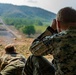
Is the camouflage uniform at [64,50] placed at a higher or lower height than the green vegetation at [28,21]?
higher

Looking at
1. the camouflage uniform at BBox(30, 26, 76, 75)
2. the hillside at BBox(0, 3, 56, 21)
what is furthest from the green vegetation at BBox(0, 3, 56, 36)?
the camouflage uniform at BBox(30, 26, 76, 75)

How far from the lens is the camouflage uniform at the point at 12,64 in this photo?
9.56ft

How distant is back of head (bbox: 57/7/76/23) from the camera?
157 centimetres

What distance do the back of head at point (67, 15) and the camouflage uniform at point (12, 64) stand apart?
1.40 metres

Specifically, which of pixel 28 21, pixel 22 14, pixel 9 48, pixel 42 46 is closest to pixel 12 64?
pixel 9 48

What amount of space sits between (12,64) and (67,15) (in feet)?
4.89

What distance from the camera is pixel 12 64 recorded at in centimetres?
296

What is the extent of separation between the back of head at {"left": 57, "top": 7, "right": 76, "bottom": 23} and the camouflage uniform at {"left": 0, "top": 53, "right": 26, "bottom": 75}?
4.59 ft

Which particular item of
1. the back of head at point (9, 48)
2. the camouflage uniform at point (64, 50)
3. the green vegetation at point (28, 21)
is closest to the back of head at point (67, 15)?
the camouflage uniform at point (64, 50)

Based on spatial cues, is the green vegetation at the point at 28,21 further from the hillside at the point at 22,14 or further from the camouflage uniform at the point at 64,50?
the camouflage uniform at the point at 64,50

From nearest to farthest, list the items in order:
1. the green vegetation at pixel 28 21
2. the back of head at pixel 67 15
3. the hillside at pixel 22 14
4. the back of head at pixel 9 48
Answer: the back of head at pixel 67 15, the back of head at pixel 9 48, the green vegetation at pixel 28 21, the hillside at pixel 22 14

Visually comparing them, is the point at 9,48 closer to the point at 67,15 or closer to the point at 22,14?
the point at 67,15

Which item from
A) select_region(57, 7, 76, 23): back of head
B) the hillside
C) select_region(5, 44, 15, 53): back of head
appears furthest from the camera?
the hillside

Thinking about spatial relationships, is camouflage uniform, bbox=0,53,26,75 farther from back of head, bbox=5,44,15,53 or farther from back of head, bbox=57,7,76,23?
back of head, bbox=57,7,76,23
